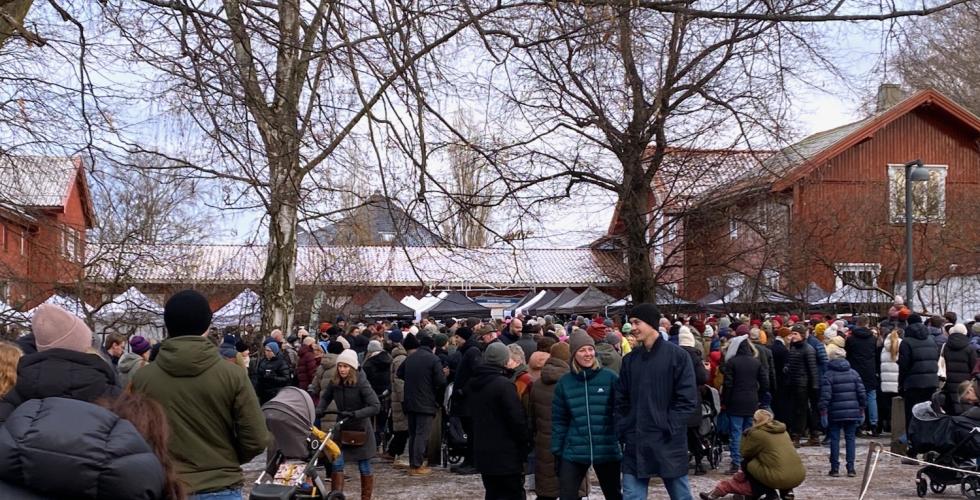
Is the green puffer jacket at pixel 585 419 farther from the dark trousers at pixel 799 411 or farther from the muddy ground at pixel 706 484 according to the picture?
the dark trousers at pixel 799 411

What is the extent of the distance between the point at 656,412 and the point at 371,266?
1276 inches

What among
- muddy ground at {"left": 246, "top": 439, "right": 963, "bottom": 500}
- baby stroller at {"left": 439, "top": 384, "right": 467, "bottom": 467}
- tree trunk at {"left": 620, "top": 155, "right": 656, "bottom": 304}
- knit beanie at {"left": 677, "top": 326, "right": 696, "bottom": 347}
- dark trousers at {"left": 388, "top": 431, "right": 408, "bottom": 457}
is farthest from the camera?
tree trunk at {"left": 620, "top": 155, "right": 656, "bottom": 304}

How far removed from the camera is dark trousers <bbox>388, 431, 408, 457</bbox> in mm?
15576

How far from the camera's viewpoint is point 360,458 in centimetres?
1129

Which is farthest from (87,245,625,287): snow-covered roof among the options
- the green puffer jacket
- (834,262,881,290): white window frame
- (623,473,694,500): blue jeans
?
(834,262,881,290): white window frame

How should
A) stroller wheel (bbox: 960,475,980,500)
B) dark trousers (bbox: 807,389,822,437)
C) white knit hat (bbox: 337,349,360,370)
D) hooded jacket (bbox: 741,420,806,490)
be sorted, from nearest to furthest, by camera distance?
hooded jacket (bbox: 741,420,806,490) → white knit hat (bbox: 337,349,360,370) → stroller wheel (bbox: 960,475,980,500) → dark trousers (bbox: 807,389,822,437)

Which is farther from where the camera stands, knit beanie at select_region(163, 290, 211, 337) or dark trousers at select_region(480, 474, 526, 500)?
dark trousers at select_region(480, 474, 526, 500)

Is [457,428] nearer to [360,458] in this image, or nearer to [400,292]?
[360,458]

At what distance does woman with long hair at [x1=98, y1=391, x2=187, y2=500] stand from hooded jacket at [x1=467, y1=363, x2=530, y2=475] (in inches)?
247

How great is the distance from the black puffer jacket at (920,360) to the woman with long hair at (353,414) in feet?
29.4

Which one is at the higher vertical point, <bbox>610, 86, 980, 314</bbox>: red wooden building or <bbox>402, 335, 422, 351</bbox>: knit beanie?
<bbox>610, 86, 980, 314</bbox>: red wooden building

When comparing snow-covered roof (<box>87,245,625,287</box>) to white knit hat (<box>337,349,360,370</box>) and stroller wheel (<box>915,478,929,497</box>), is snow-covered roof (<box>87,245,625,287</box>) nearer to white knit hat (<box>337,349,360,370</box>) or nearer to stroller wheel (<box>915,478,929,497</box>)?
white knit hat (<box>337,349,360,370</box>)

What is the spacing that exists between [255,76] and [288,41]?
1.18 feet

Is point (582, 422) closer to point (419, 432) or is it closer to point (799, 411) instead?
point (419, 432)
